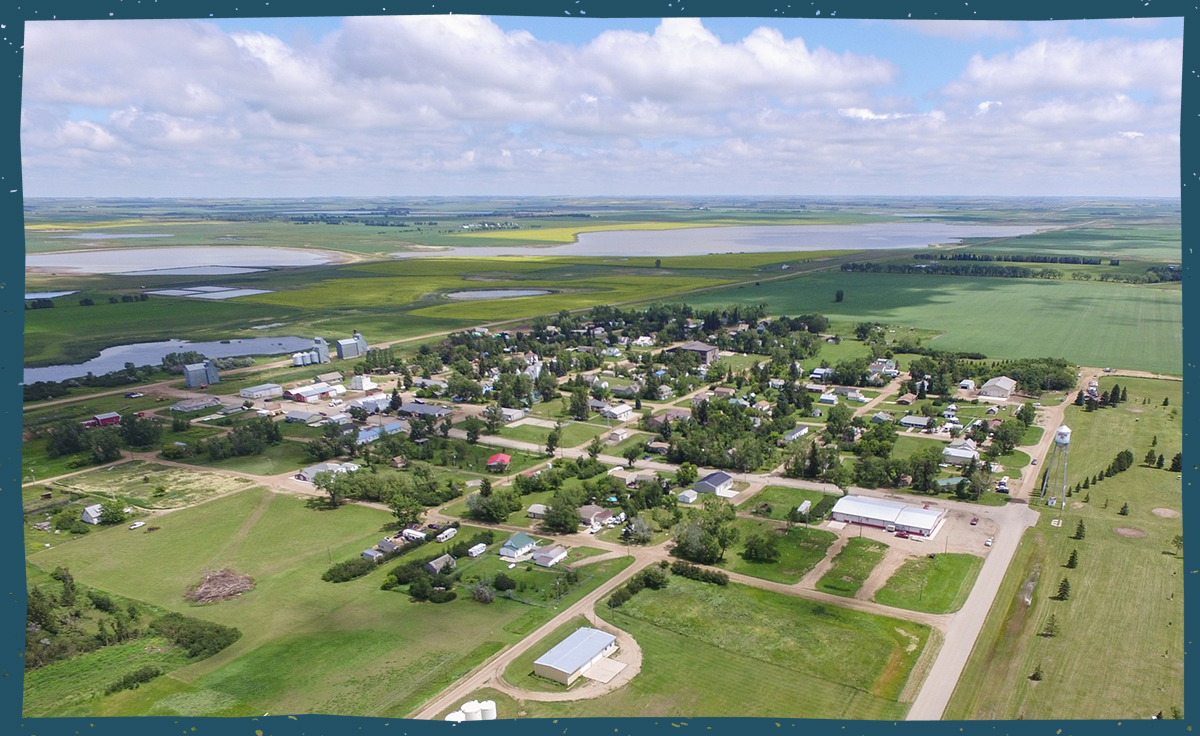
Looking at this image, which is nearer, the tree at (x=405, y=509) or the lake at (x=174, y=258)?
the tree at (x=405, y=509)

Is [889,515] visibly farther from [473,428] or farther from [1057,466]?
[473,428]

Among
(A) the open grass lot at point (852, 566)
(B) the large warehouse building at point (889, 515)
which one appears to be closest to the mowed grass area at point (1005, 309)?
(B) the large warehouse building at point (889, 515)

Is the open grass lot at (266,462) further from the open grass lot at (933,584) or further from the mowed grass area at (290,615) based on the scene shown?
the open grass lot at (933,584)

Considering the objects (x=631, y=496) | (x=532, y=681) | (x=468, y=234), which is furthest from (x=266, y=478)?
(x=468, y=234)

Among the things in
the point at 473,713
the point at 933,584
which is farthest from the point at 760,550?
the point at 473,713

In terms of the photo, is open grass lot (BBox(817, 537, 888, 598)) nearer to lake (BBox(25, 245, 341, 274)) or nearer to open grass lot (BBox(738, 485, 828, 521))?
open grass lot (BBox(738, 485, 828, 521))

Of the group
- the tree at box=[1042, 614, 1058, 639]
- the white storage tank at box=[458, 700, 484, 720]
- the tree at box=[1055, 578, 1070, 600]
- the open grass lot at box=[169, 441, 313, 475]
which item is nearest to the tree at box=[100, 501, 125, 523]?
the open grass lot at box=[169, 441, 313, 475]
